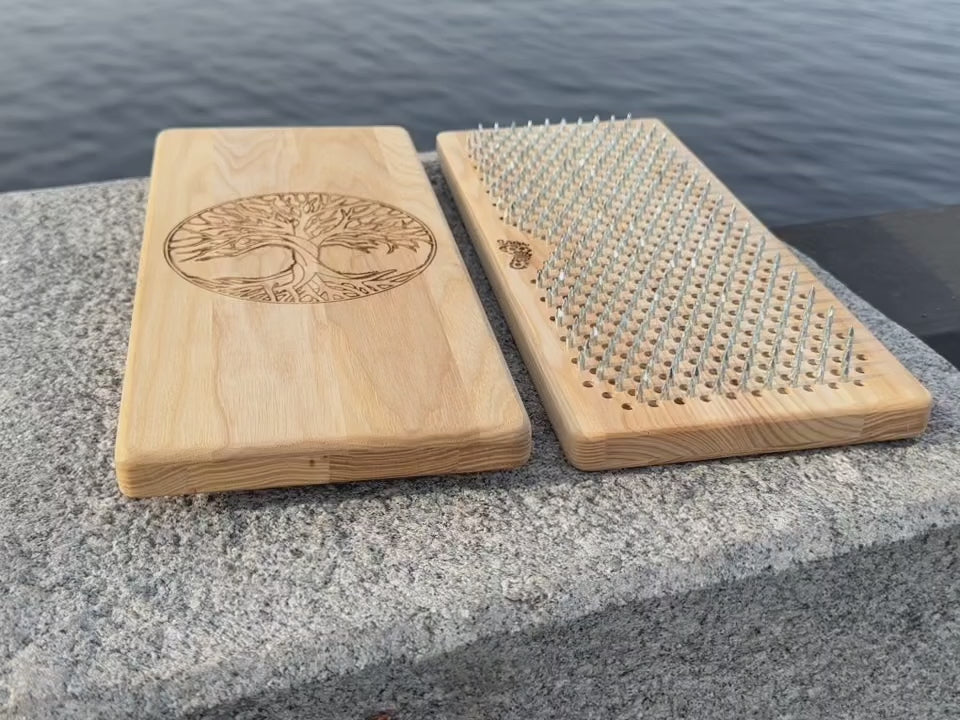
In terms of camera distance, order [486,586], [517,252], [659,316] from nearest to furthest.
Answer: [486,586] → [659,316] → [517,252]

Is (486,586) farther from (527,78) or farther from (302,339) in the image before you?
(527,78)

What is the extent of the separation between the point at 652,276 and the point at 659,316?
88 millimetres

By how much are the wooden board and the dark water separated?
1.66m

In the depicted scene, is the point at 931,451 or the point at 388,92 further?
the point at 388,92

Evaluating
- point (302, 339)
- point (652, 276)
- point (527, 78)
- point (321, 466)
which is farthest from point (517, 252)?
point (527, 78)

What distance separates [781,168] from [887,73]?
2.26 feet

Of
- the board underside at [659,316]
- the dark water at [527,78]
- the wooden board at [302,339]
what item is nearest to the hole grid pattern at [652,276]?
the board underside at [659,316]

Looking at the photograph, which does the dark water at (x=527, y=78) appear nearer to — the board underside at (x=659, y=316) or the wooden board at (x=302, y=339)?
the board underside at (x=659, y=316)

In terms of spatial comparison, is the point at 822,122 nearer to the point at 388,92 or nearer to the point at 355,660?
the point at 388,92

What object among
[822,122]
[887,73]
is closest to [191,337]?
[822,122]

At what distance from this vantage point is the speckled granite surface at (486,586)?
0.86 m

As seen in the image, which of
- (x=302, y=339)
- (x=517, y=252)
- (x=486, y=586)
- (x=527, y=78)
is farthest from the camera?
(x=527, y=78)

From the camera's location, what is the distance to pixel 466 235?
145 cm

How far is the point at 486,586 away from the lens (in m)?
0.91
